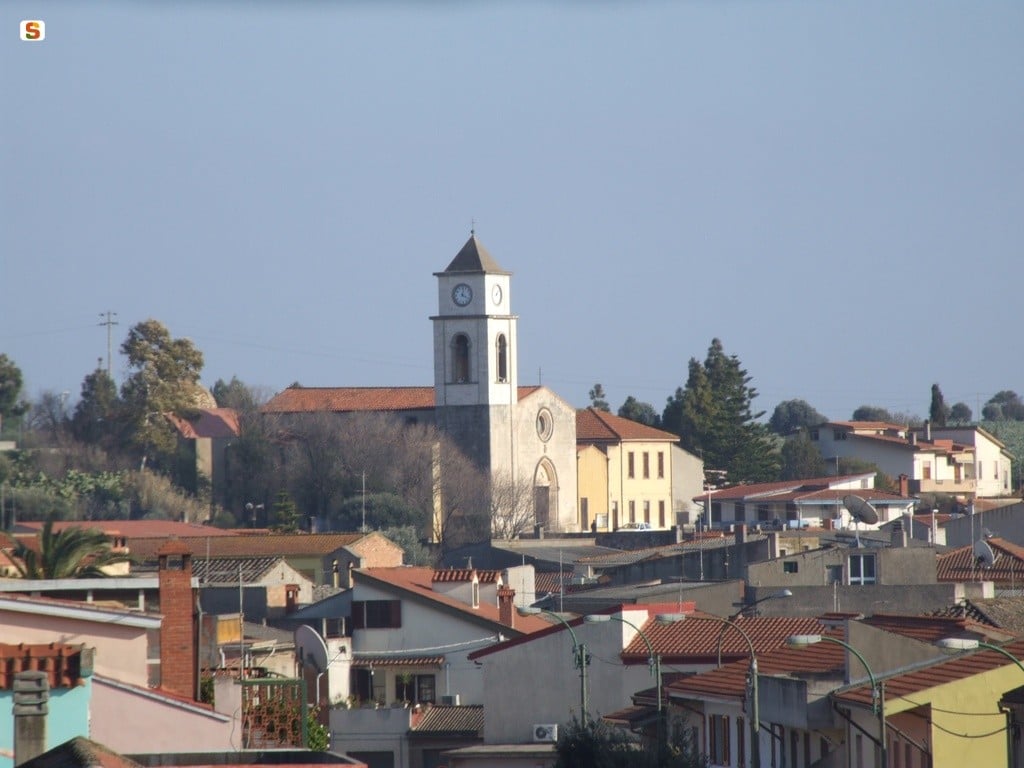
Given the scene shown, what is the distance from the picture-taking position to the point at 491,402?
84.9 meters

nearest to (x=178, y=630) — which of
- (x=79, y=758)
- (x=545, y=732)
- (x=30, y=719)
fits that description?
(x=30, y=719)

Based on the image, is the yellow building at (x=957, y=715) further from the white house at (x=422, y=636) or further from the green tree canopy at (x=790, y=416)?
the green tree canopy at (x=790, y=416)

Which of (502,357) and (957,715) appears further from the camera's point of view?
(502,357)

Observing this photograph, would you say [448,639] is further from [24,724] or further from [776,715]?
[24,724]

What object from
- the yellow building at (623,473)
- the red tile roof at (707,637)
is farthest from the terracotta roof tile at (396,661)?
the yellow building at (623,473)

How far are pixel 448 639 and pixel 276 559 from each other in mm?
12116

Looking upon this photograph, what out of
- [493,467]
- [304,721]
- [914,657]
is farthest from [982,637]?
[493,467]

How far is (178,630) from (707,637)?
447 inches

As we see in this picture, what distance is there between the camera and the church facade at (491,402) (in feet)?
278

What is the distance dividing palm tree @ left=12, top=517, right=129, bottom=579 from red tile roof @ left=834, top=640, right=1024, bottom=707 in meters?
6.29

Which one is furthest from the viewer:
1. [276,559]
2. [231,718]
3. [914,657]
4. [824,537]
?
[824,537]

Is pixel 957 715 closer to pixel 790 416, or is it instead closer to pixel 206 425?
pixel 206 425

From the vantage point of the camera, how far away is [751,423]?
10188 centimetres

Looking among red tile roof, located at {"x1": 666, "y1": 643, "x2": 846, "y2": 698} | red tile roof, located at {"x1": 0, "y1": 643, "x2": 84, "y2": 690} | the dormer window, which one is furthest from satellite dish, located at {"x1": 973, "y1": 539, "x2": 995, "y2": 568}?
the dormer window
